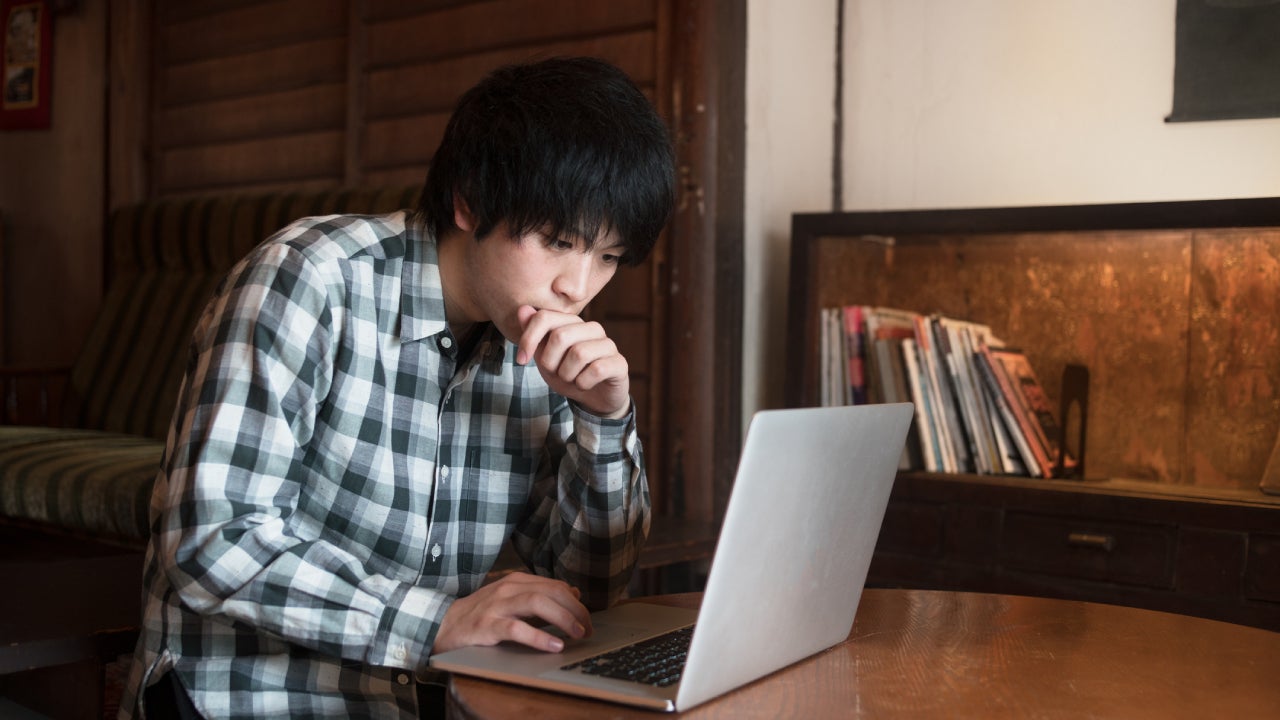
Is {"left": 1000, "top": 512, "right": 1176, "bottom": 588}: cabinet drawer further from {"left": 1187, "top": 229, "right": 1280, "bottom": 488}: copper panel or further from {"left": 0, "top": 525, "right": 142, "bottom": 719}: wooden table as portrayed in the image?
{"left": 0, "top": 525, "right": 142, "bottom": 719}: wooden table

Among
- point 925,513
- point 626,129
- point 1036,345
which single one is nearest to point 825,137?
point 1036,345

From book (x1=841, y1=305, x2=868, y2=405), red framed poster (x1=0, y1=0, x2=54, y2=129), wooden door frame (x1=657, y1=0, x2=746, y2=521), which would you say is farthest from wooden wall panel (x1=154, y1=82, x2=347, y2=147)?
book (x1=841, y1=305, x2=868, y2=405)

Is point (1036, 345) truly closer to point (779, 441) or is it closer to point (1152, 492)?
point (1152, 492)

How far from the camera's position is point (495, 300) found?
111 cm

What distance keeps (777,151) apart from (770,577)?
1.84 meters

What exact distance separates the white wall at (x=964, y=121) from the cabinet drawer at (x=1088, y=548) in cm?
63

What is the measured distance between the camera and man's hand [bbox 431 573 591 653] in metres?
0.89

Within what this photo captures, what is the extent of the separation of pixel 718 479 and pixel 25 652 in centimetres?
148

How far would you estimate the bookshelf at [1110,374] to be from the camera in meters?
1.98

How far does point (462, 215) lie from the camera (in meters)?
1.13

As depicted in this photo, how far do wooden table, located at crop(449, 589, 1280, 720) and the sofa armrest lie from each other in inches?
104

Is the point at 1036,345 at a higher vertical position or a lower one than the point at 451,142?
lower

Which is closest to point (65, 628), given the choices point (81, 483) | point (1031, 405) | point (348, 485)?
point (348, 485)

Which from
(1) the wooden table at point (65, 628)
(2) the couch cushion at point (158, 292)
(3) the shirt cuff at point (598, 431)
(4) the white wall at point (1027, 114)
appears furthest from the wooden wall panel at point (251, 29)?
(3) the shirt cuff at point (598, 431)
